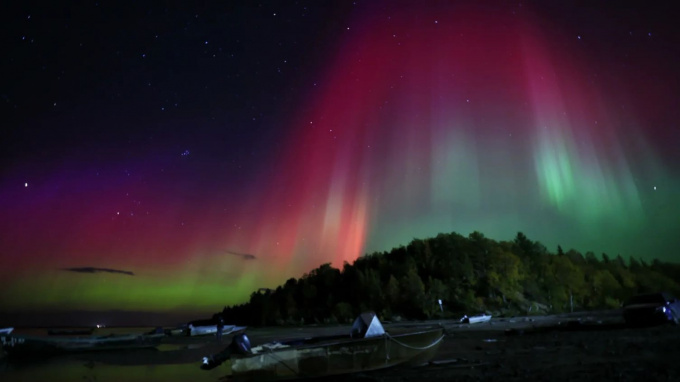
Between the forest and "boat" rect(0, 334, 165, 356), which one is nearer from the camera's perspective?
"boat" rect(0, 334, 165, 356)

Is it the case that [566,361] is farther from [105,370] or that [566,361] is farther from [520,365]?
[105,370]

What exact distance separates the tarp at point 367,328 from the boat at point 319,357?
1.86 metres

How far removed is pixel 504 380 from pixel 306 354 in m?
8.22

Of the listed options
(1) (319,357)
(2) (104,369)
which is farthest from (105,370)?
(1) (319,357)

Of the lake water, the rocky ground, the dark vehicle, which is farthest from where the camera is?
the dark vehicle

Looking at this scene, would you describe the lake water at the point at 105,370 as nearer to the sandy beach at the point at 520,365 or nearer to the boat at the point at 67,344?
the sandy beach at the point at 520,365

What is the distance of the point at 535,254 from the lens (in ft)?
506

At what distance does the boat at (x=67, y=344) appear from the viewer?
46.7m

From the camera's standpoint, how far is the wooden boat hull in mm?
20172

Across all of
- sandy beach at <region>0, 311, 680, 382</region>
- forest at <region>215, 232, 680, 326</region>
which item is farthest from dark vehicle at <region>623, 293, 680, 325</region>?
forest at <region>215, 232, 680, 326</region>

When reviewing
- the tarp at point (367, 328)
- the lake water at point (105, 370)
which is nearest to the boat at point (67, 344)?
the lake water at point (105, 370)

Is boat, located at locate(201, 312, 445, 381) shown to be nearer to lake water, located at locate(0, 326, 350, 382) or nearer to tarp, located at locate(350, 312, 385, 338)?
tarp, located at locate(350, 312, 385, 338)

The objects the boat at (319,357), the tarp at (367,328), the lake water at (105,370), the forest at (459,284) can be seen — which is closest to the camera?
the boat at (319,357)

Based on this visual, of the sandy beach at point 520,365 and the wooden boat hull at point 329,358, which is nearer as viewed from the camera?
the sandy beach at point 520,365
